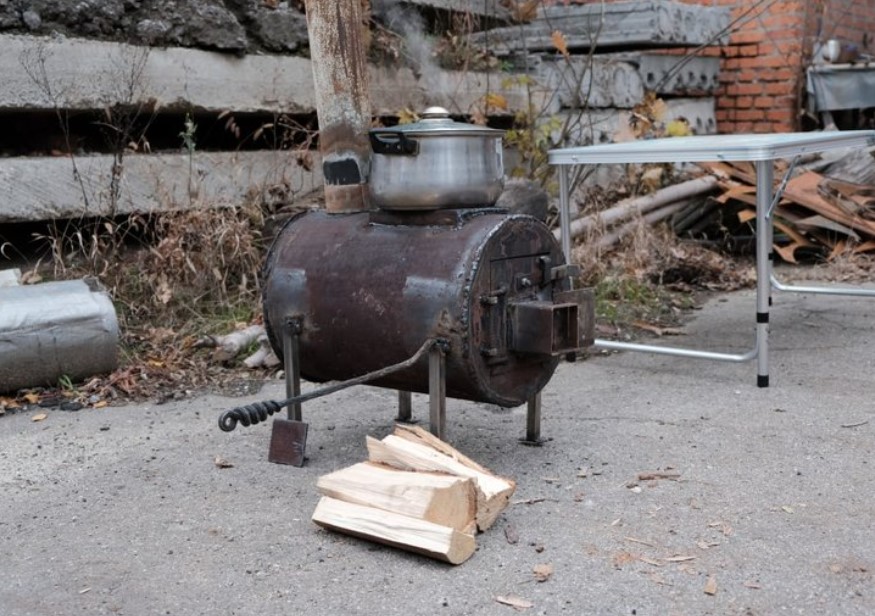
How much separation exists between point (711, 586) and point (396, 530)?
86 cm

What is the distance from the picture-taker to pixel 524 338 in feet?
10.9

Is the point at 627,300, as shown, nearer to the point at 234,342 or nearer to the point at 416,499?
the point at 234,342

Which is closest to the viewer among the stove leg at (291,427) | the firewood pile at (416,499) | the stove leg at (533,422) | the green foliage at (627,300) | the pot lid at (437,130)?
the firewood pile at (416,499)

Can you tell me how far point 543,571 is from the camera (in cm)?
265

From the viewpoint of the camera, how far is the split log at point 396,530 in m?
2.69

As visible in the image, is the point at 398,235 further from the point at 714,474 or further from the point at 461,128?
the point at 714,474

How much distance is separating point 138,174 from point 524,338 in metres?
3.16

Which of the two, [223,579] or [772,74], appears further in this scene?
[772,74]

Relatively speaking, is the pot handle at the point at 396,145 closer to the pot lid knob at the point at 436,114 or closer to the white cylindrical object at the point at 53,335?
the pot lid knob at the point at 436,114

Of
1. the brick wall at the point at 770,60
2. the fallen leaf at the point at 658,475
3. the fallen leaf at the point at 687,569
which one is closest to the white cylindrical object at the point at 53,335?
the fallen leaf at the point at 658,475

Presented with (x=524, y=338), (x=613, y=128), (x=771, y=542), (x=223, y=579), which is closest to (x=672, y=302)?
(x=613, y=128)

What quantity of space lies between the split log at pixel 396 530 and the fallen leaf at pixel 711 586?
0.65m

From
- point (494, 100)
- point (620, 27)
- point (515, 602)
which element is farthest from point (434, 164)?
point (620, 27)

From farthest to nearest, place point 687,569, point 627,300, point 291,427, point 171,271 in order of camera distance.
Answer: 1. point 627,300
2. point 171,271
3. point 291,427
4. point 687,569
